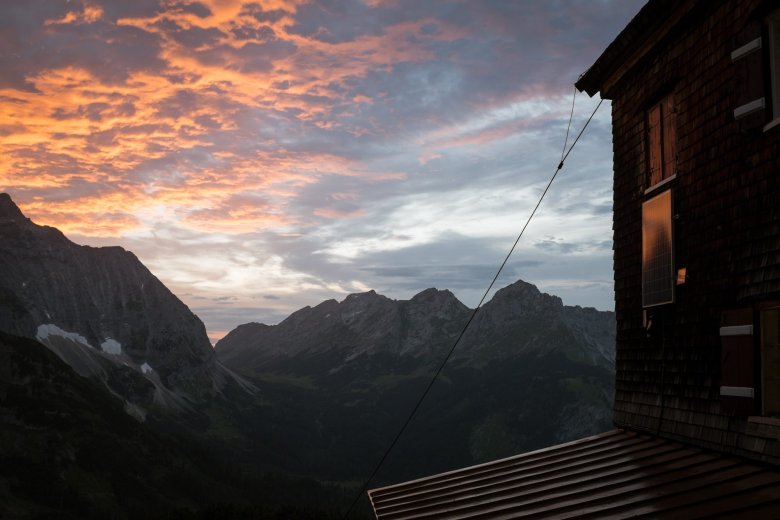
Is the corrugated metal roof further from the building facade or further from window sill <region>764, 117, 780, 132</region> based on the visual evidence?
window sill <region>764, 117, 780, 132</region>

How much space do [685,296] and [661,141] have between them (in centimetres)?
352

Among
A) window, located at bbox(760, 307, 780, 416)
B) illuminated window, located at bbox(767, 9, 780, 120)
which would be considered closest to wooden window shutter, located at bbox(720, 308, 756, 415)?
window, located at bbox(760, 307, 780, 416)

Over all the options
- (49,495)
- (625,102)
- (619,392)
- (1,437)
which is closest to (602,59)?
(625,102)

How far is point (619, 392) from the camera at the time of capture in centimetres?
1650

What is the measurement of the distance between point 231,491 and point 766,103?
191150 millimetres

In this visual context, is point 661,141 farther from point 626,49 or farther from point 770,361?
point 770,361

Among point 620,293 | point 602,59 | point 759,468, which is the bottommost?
point 759,468

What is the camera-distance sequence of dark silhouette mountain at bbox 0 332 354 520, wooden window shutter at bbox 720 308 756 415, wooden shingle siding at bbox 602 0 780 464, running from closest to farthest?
wooden window shutter at bbox 720 308 756 415 < wooden shingle siding at bbox 602 0 780 464 < dark silhouette mountain at bbox 0 332 354 520

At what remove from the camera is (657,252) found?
48.2 feet

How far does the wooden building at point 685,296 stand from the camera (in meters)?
11.0

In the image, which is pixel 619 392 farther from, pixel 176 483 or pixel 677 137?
pixel 176 483

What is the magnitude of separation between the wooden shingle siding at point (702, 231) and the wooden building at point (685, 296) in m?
0.03

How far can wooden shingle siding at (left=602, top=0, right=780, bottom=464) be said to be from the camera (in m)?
11.3

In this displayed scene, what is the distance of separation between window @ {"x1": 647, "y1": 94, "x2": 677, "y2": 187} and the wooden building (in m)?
0.05
